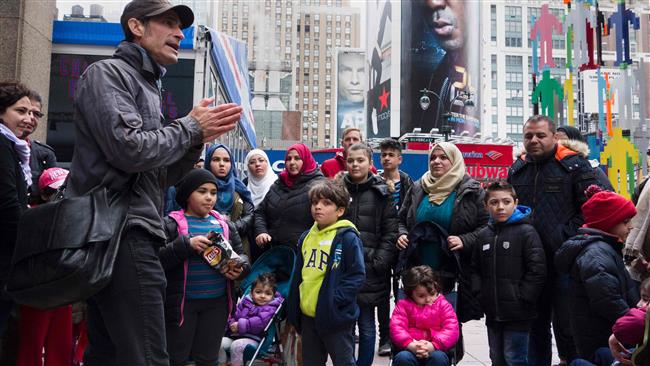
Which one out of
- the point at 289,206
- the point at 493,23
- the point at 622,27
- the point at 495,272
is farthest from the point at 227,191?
the point at 493,23

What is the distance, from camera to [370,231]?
5332mm

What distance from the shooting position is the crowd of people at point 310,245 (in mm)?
2447

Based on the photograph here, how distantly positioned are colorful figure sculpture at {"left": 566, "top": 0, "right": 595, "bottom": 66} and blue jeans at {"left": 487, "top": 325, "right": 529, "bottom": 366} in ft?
51.3

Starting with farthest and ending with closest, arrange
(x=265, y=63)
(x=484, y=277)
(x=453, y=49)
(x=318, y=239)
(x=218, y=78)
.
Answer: (x=265, y=63) < (x=453, y=49) < (x=218, y=78) < (x=484, y=277) < (x=318, y=239)

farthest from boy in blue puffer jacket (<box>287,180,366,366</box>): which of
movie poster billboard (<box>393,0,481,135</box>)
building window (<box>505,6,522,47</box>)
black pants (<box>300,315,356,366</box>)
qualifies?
building window (<box>505,6,522,47</box>)

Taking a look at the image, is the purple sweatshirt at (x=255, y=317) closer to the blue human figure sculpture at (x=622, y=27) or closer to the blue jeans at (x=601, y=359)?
the blue jeans at (x=601, y=359)

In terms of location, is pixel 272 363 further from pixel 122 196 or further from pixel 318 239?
pixel 122 196

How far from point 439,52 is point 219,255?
59.8 meters

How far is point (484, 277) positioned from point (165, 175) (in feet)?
10.2

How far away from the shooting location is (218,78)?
482 inches

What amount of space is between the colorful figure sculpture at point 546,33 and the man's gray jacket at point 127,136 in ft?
75.2

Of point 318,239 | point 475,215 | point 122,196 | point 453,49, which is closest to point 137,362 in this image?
point 122,196

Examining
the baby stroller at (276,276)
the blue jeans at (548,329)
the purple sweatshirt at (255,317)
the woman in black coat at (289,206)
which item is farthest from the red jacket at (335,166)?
the blue jeans at (548,329)

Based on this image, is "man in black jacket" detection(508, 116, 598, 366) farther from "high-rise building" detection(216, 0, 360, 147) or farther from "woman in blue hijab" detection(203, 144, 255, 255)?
"high-rise building" detection(216, 0, 360, 147)
